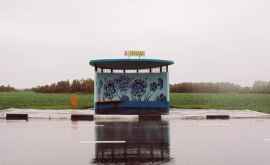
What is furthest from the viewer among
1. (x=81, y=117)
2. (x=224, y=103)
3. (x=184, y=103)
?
(x=224, y=103)

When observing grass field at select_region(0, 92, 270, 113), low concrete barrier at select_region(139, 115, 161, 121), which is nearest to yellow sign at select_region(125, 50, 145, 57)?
low concrete barrier at select_region(139, 115, 161, 121)

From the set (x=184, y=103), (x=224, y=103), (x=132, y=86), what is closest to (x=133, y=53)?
(x=132, y=86)

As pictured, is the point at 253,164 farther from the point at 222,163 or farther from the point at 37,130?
the point at 37,130

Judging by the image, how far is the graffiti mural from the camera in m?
23.6

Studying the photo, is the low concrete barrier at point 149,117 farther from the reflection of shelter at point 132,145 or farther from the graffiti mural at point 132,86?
the reflection of shelter at point 132,145

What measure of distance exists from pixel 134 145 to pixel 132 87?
1311 cm

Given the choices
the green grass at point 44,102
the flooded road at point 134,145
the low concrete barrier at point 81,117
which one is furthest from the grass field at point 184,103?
the flooded road at point 134,145

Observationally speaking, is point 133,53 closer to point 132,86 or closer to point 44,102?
point 132,86

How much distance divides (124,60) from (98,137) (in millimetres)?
9234

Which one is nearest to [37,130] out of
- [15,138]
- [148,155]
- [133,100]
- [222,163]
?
[15,138]

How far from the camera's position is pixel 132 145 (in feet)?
35.6

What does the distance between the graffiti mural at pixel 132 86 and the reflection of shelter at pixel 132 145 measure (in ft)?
27.7

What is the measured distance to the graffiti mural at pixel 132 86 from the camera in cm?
2362

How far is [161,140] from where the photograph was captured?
1191 cm
